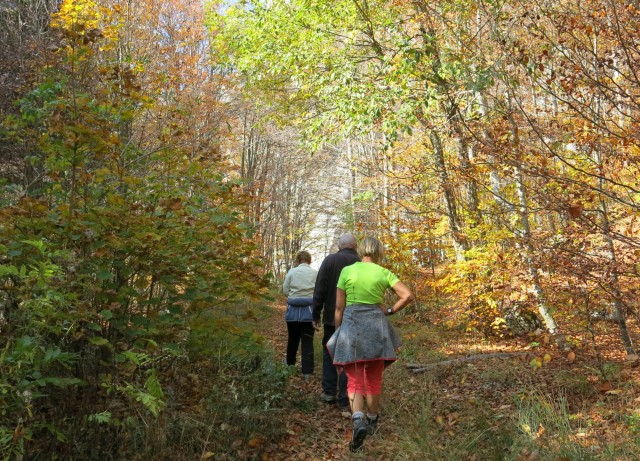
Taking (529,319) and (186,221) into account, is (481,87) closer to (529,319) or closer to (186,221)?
(186,221)

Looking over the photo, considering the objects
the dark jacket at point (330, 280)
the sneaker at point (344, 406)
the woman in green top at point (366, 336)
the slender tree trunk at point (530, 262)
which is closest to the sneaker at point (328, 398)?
the sneaker at point (344, 406)

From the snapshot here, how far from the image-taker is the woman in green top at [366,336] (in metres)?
5.09

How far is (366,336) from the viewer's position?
5129mm

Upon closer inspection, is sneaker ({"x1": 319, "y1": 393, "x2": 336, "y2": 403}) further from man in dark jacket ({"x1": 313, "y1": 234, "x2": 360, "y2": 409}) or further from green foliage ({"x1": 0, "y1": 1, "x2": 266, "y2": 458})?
green foliage ({"x1": 0, "y1": 1, "x2": 266, "y2": 458})

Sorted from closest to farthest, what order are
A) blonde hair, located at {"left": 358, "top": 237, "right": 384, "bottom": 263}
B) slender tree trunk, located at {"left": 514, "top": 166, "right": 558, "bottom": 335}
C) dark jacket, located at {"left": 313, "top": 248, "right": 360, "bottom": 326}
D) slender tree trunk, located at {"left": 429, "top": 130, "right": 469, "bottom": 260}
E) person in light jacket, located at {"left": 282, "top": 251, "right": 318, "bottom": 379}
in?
blonde hair, located at {"left": 358, "top": 237, "right": 384, "bottom": 263} → slender tree trunk, located at {"left": 514, "top": 166, "right": 558, "bottom": 335} → dark jacket, located at {"left": 313, "top": 248, "right": 360, "bottom": 326} → person in light jacket, located at {"left": 282, "top": 251, "right": 318, "bottom": 379} → slender tree trunk, located at {"left": 429, "top": 130, "right": 469, "bottom": 260}

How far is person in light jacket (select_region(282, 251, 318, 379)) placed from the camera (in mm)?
7383

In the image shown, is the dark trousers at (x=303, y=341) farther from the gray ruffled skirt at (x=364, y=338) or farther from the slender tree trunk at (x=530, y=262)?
the slender tree trunk at (x=530, y=262)

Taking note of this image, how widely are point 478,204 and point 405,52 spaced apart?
3.94 metres

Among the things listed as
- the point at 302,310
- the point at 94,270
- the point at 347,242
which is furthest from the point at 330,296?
the point at 94,270

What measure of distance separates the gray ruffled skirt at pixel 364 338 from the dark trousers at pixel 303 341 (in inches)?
86.8

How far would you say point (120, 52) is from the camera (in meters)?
13.8

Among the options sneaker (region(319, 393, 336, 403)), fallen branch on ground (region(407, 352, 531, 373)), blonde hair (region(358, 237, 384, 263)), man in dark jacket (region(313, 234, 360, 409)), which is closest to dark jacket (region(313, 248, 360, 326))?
man in dark jacket (region(313, 234, 360, 409))

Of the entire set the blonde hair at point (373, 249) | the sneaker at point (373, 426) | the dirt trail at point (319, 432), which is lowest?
the dirt trail at point (319, 432)

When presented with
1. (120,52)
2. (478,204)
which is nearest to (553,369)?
(478,204)
